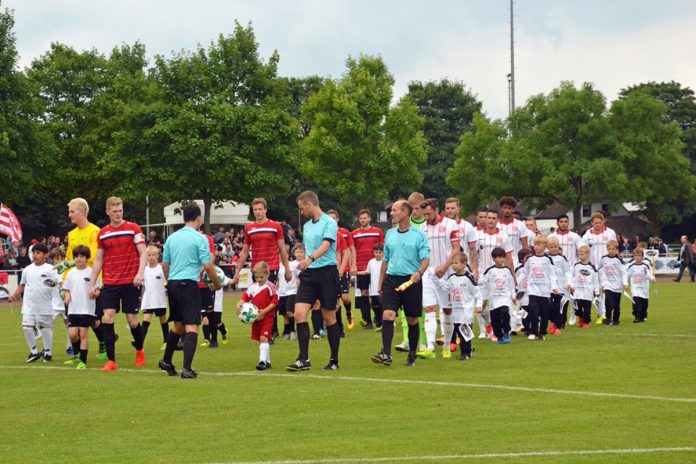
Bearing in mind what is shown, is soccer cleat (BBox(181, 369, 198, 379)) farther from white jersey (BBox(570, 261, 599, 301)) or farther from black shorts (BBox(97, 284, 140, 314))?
white jersey (BBox(570, 261, 599, 301))

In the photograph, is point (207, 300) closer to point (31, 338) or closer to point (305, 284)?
point (31, 338)

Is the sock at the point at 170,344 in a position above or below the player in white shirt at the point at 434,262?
below

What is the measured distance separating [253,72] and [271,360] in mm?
48768

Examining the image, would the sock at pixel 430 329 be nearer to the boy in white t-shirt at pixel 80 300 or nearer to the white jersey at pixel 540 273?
the white jersey at pixel 540 273

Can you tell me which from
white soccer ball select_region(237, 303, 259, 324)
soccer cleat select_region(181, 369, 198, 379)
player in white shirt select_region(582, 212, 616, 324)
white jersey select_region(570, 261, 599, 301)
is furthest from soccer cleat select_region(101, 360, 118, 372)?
player in white shirt select_region(582, 212, 616, 324)

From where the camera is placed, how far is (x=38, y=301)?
59.0 ft

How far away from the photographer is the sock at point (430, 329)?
16.4 meters

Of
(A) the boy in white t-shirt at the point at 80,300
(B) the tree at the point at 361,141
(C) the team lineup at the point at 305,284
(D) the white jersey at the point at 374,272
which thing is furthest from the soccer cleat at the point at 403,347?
(B) the tree at the point at 361,141

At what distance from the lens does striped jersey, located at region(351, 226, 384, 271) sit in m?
23.6

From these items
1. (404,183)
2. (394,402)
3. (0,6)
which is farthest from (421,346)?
(404,183)

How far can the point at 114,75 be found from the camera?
244 feet

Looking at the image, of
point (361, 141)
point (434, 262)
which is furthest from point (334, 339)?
point (361, 141)

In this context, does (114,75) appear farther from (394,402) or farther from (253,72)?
(394,402)

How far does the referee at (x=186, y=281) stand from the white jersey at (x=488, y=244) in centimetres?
659
